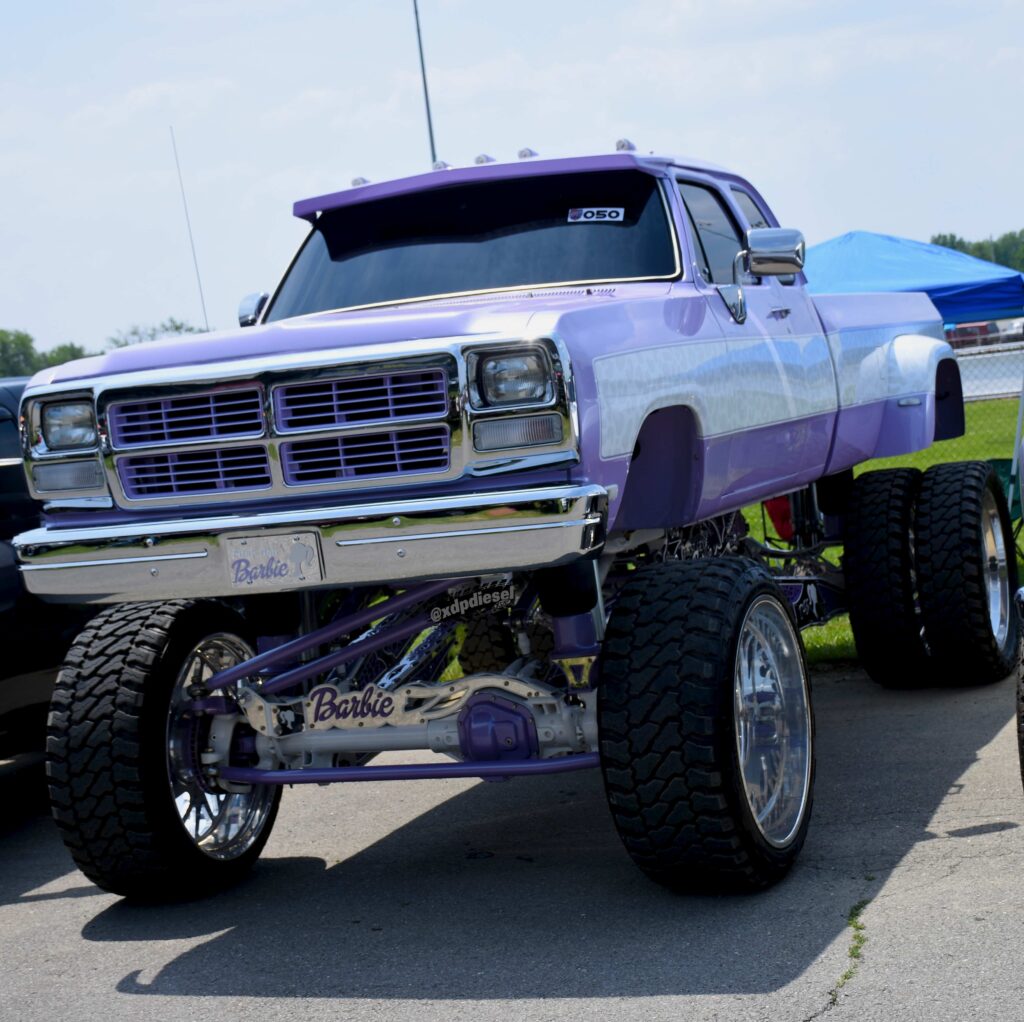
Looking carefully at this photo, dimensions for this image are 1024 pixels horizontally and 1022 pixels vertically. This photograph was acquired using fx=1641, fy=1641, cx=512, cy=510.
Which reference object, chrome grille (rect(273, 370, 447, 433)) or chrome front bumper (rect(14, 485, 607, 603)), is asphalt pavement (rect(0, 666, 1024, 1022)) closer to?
chrome front bumper (rect(14, 485, 607, 603))

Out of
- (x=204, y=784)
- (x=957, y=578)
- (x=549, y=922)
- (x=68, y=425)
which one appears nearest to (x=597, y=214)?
(x=68, y=425)

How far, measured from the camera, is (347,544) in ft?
15.2

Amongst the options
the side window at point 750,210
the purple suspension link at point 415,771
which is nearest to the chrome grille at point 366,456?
the purple suspension link at point 415,771

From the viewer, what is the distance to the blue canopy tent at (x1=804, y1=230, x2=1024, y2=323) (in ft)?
53.4

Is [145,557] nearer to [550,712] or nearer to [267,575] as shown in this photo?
[267,575]

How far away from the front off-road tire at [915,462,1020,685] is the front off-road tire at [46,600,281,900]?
3593mm

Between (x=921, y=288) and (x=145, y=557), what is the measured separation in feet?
41.9

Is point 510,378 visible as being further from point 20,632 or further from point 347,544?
point 20,632

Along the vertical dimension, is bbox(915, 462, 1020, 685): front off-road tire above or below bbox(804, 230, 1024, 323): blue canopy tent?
below

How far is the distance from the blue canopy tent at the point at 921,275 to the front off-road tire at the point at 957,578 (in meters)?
8.16

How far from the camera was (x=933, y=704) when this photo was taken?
760 cm

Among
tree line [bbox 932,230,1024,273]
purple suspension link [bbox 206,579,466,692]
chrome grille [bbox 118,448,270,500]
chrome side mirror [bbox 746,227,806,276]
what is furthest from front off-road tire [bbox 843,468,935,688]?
tree line [bbox 932,230,1024,273]

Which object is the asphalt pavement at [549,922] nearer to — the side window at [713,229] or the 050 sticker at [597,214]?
the side window at [713,229]

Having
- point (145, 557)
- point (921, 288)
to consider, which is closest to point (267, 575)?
point (145, 557)
